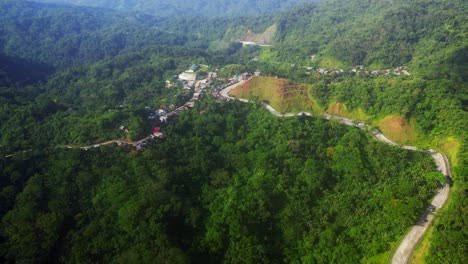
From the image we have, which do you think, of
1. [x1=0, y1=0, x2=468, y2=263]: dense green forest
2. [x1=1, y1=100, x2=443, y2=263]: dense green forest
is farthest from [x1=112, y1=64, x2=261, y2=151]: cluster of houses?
[x1=1, y1=100, x2=443, y2=263]: dense green forest

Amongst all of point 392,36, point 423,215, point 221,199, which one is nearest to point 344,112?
point 423,215

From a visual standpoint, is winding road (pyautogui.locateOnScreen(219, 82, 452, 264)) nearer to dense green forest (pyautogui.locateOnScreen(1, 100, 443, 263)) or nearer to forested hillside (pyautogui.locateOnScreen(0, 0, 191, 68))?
dense green forest (pyautogui.locateOnScreen(1, 100, 443, 263))

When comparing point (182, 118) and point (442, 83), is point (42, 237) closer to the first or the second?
point (182, 118)

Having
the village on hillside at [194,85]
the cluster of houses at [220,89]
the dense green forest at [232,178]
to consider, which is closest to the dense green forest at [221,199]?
the dense green forest at [232,178]

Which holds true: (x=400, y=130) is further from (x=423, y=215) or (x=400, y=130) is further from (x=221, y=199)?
(x=221, y=199)

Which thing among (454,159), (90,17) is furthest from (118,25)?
(454,159)

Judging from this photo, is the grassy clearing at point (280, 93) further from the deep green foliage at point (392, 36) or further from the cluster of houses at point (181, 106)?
the deep green foliage at point (392, 36)

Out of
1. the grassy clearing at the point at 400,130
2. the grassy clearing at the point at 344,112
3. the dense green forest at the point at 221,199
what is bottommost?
the dense green forest at the point at 221,199
